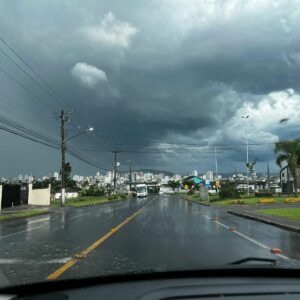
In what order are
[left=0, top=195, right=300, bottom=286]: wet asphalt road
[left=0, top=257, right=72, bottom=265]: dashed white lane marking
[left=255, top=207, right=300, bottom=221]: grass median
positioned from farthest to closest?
[left=255, top=207, right=300, bottom=221]: grass median, [left=0, top=257, right=72, bottom=265]: dashed white lane marking, [left=0, top=195, right=300, bottom=286]: wet asphalt road

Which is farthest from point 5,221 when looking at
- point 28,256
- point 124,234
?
point 28,256

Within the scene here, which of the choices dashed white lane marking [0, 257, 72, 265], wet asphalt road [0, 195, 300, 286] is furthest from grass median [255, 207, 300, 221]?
dashed white lane marking [0, 257, 72, 265]

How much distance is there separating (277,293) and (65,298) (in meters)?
1.18

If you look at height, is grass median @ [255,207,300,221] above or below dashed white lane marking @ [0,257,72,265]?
above

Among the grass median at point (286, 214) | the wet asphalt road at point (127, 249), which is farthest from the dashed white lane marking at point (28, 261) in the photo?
the grass median at point (286, 214)

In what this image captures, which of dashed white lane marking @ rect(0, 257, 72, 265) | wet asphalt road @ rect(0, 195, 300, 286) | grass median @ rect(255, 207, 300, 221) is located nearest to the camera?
wet asphalt road @ rect(0, 195, 300, 286)

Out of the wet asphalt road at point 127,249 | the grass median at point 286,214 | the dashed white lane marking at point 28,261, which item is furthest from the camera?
the grass median at point 286,214

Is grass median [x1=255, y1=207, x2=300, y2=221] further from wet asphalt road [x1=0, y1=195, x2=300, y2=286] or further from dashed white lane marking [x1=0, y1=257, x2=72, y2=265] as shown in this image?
dashed white lane marking [x1=0, y1=257, x2=72, y2=265]

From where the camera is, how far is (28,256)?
12.9 metres

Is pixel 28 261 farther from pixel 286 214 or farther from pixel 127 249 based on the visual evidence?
pixel 286 214

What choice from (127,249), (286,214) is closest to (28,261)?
(127,249)

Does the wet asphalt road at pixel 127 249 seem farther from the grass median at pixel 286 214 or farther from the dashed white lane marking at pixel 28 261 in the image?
the grass median at pixel 286 214

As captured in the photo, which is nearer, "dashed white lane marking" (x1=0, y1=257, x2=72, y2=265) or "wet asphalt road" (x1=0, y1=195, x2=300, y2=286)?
"wet asphalt road" (x1=0, y1=195, x2=300, y2=286)

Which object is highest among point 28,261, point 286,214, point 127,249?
point 286,214
